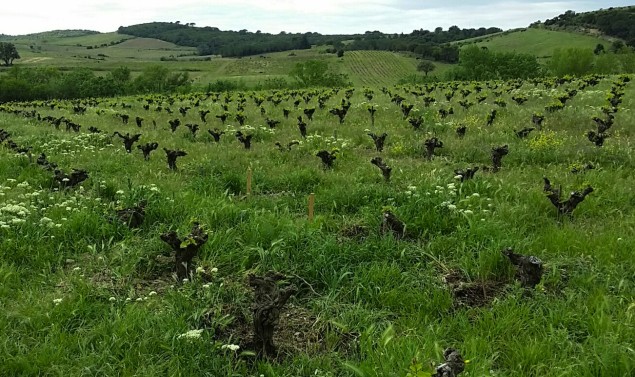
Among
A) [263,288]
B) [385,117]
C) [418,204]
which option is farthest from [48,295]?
[385,117]

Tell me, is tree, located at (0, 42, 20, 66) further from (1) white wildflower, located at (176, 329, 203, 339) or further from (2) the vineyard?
(1) white wildflower, located at (176, 329, 203, 339)

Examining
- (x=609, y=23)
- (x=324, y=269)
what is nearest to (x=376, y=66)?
(x=609, y=23)

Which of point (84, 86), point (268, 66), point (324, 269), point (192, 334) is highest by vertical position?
point (268, 66)

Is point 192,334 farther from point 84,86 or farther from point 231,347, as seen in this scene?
point 84,86

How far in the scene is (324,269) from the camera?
233 inches

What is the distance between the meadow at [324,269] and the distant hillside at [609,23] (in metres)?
128

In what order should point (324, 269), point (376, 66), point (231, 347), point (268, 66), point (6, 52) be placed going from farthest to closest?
point (6, 52) → point (268, 66) → point (376, 66) → point (324, 269) → point (231, 347)

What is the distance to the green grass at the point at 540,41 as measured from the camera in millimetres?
116625

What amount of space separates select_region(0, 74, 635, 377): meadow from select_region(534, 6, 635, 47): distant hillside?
128 meters

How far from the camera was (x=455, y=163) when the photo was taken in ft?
37.8

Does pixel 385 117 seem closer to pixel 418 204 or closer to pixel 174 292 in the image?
pixel 418 204

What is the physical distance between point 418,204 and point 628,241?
279cm

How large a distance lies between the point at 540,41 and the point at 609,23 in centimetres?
1948

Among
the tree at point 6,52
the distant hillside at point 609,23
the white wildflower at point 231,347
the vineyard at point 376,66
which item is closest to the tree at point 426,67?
the vineyard at point 376,66
